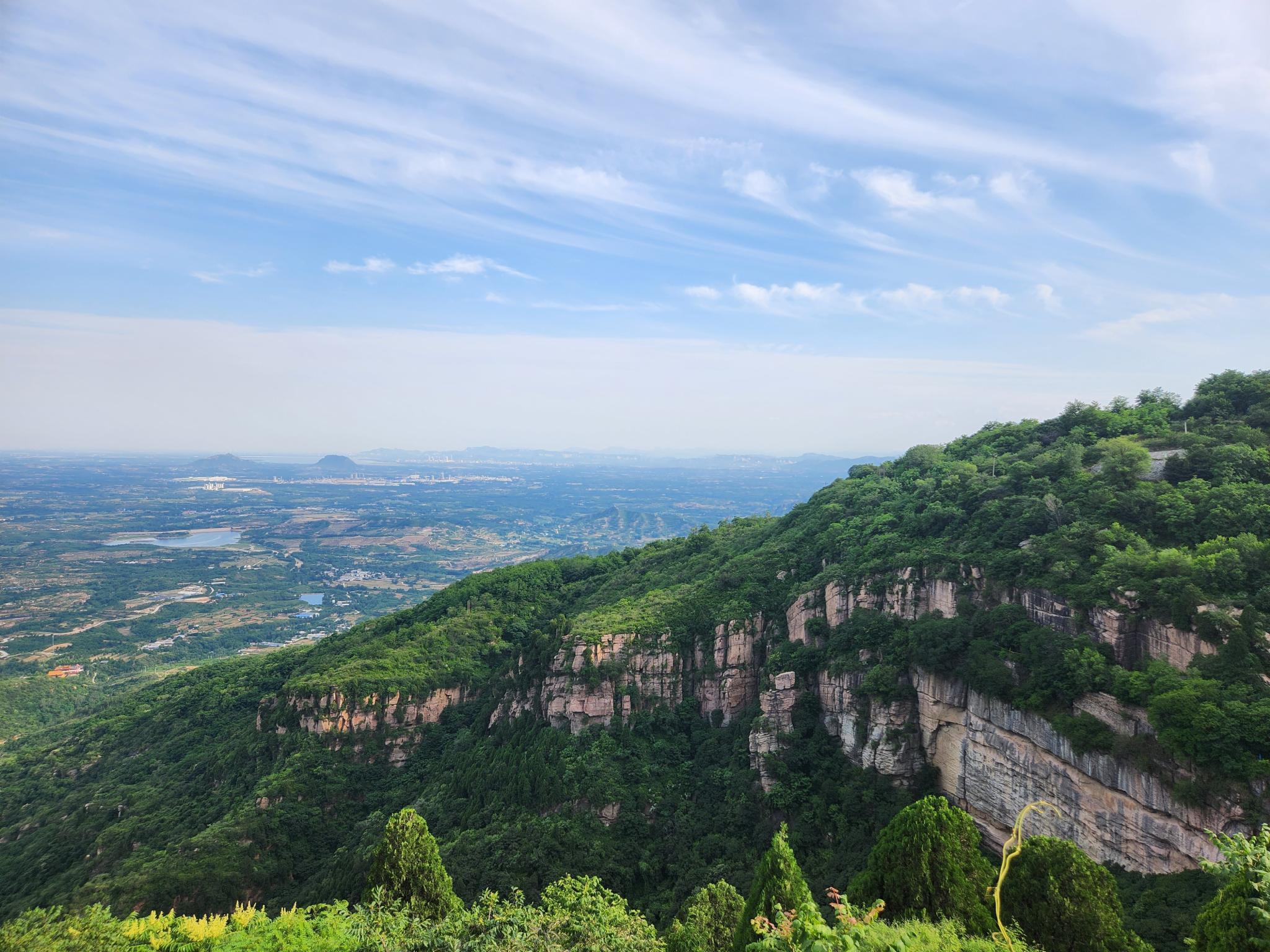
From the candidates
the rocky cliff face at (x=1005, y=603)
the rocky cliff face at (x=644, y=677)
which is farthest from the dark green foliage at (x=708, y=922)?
the rocky cliff face at (x=1005, y=603)

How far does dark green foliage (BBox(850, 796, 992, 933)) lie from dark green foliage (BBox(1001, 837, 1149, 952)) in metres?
1.19

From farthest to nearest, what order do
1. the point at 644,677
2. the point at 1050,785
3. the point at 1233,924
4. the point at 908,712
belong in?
the point at 644,677, the point at 908,712, the point at 1050,785, the point at 1233,924

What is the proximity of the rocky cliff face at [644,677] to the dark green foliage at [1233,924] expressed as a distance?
37551 mm

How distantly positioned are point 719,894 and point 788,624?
24657mm

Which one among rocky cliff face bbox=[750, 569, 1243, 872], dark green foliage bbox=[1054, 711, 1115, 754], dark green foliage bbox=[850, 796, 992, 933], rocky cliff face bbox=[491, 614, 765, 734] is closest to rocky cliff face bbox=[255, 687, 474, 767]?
rocky cliff face bbox=[491, 614, 765, 734]

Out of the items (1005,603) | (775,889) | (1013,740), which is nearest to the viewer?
(775,889)

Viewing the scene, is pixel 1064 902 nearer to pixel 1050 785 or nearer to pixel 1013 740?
pixel 1050 785

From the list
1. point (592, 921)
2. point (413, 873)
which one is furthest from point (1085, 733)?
point (413, 873)

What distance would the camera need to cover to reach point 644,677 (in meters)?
53.8

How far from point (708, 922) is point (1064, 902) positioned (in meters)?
13.7

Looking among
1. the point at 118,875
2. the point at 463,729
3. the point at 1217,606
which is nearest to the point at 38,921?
the point at 118,875

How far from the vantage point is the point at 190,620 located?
163000mm

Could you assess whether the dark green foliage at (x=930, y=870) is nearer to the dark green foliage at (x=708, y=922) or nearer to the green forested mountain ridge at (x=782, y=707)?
the dark green foliage at (x=708, y=922)

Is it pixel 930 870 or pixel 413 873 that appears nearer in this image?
pixel 930 870
